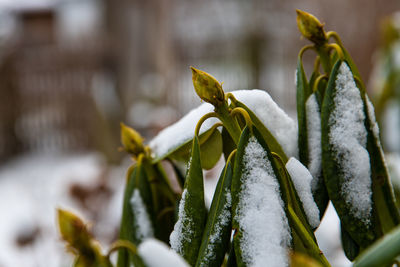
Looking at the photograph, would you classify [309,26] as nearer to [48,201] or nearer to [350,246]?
[350,246]

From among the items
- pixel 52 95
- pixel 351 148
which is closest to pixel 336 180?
pixel 351 148

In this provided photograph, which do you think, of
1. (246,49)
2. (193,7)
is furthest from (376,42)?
(193,7)

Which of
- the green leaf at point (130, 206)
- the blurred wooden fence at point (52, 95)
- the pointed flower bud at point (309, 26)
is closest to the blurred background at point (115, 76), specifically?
the blurred wooden fence at point (52, 95)

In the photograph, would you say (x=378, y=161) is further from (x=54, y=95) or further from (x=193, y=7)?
(x=193, y=7)

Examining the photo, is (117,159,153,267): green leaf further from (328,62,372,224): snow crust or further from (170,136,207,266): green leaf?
(328,62,372,224): snow crust

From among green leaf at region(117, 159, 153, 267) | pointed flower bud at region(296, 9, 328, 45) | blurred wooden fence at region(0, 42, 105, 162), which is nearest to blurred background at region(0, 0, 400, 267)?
blurred wooden fence at region(0, 42, 105, 162)
